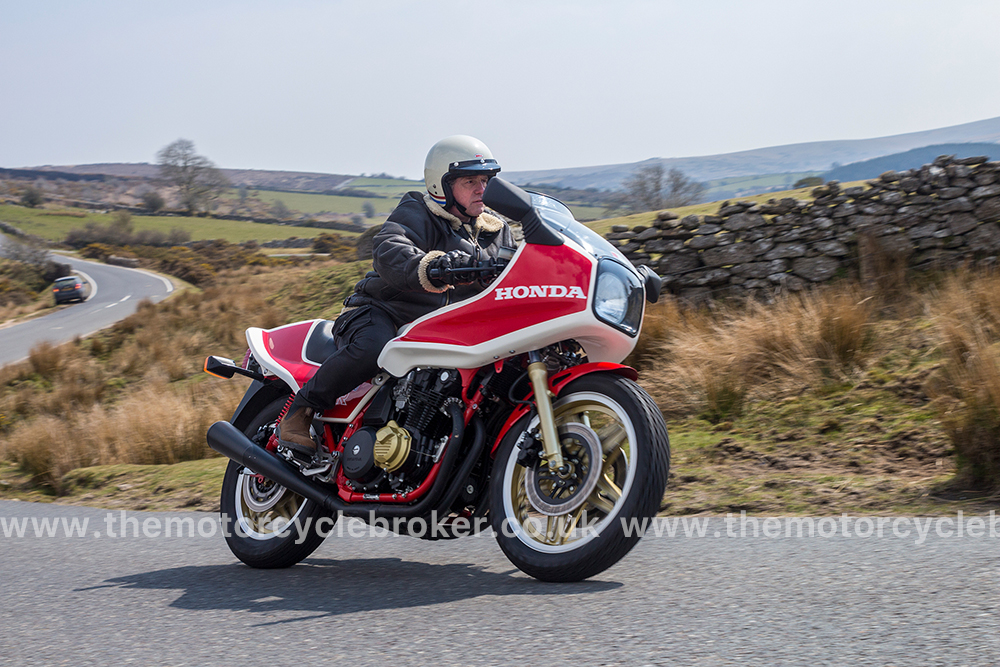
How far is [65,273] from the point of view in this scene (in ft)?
195

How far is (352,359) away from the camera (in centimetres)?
412

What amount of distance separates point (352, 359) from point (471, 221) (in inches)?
34.2

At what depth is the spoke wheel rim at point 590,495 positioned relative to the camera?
329 cm

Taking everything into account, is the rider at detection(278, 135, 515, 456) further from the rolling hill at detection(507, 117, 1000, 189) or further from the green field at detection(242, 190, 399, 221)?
the rolling hill at detection(507, 117, 1000, 189)

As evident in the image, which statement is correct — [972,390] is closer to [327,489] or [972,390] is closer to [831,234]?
[327,489]

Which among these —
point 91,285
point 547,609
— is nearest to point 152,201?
point 91,285

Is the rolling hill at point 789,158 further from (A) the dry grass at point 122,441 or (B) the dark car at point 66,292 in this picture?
(A) the dry grass at point 122,441

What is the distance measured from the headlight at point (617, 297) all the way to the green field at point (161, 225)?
273 ft

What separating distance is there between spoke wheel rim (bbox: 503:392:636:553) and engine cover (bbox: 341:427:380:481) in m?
0.72

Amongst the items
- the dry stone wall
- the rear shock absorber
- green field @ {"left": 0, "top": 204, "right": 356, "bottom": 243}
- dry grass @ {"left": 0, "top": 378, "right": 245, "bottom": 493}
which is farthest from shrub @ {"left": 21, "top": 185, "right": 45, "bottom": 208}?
the rear shock absorber

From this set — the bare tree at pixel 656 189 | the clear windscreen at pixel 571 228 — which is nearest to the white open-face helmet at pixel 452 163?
the clear windscreen at pixel 571 228

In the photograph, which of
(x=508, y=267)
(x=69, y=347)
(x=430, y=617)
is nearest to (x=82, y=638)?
(x=430, y=617)

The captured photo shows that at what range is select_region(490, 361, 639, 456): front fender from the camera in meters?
3.44

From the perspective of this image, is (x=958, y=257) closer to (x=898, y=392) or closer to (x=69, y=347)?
(x=898, y=392)
